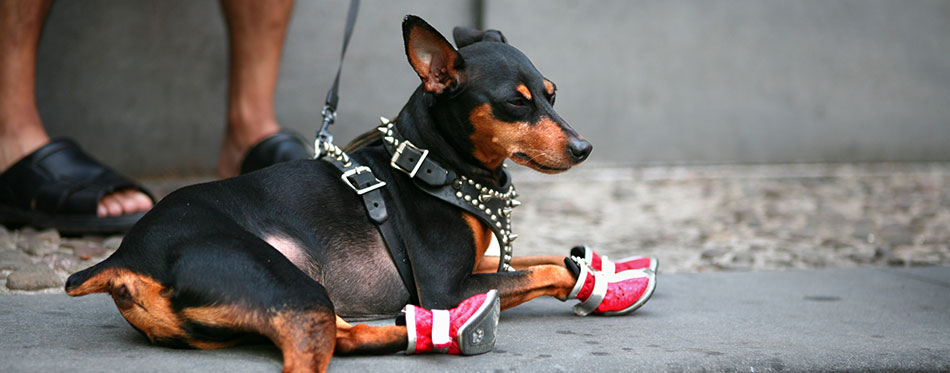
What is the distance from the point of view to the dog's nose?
239 cm

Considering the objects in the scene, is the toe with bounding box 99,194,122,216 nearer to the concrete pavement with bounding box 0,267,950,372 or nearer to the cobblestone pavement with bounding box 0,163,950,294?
the cobblestone pavement with bounding box 0,163,950,294

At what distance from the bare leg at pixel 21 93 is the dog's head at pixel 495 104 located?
1947mm

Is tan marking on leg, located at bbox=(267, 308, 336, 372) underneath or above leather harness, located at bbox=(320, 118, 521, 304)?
underneath

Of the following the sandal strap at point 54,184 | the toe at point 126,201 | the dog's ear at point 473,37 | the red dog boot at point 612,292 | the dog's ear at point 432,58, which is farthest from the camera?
the toe at point 126,201

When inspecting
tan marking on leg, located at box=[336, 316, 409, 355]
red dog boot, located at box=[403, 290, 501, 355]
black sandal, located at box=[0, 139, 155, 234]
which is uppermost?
red dog boot, located at box=[403, 290, 501, 355]

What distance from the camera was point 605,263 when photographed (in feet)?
9.14

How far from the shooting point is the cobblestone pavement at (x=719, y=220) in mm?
3664

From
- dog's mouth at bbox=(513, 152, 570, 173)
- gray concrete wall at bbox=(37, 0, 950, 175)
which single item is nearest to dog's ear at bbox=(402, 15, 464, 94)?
dog's mouth at bbox=(513, 152, 570, 173)

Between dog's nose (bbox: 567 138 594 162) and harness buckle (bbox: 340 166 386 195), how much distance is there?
53 cm

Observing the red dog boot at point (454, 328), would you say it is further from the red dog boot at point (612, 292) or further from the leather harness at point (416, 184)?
the red dog boot at point (612, 292)

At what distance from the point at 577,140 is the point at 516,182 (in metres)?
3.53

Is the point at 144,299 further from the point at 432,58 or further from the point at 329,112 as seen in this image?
the point at 329,112

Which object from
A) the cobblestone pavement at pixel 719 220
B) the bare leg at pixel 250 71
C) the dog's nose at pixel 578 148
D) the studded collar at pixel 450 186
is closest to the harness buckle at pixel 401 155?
the studded collar at pixel 450 186

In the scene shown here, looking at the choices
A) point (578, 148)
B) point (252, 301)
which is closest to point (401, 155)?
point (578, 148)
